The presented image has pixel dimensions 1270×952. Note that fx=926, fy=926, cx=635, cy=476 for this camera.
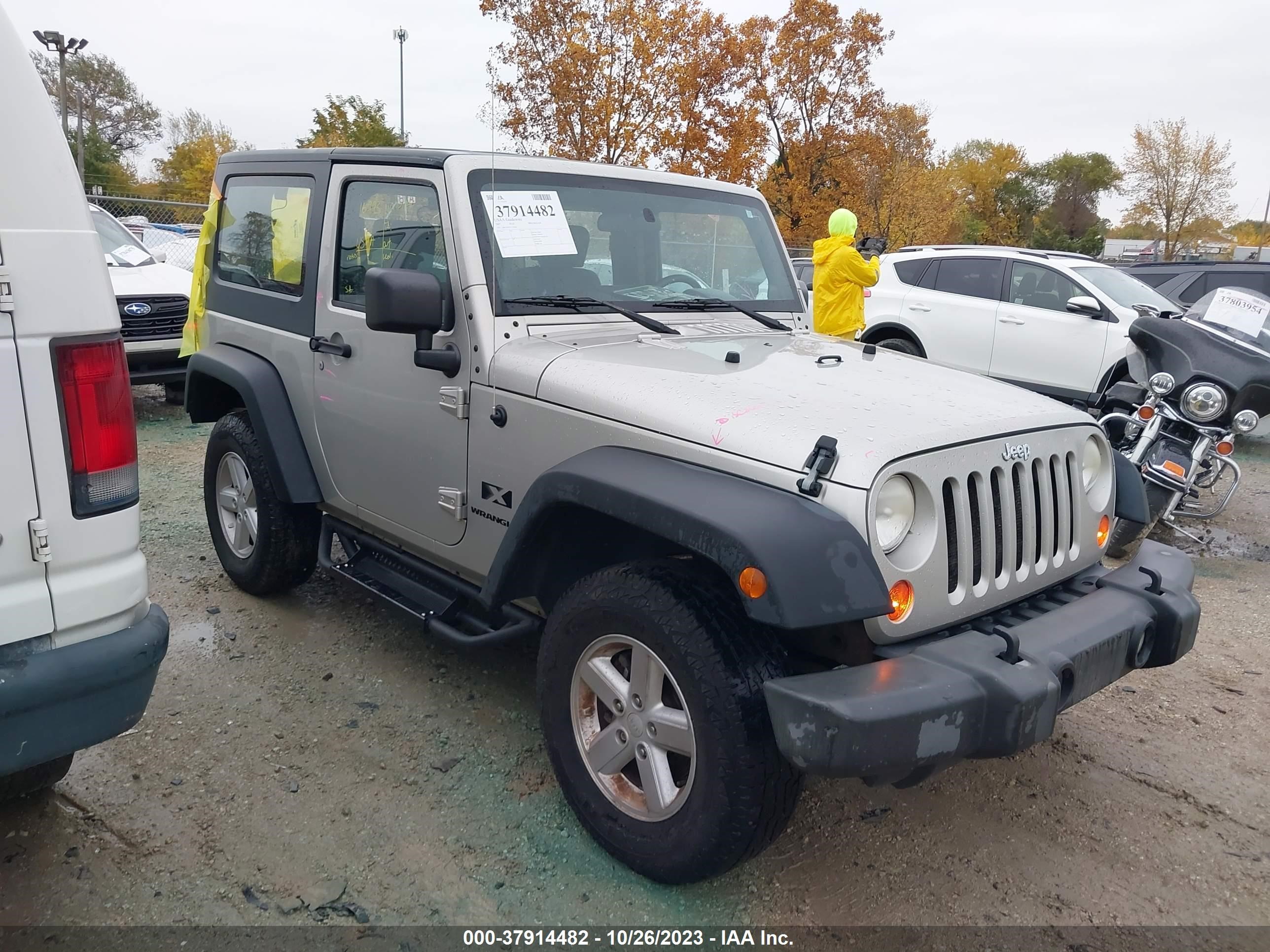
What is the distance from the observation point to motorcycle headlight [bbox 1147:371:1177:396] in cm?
580

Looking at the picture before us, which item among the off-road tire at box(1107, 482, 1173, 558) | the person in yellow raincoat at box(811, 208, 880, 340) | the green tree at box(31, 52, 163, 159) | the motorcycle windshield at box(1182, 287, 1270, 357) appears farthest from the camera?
the green tree at box(31, 52, 163, 159)

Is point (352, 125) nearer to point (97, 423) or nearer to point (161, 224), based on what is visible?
point (161, 224)

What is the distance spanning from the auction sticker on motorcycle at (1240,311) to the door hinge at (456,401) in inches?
202

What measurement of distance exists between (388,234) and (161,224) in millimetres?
15131

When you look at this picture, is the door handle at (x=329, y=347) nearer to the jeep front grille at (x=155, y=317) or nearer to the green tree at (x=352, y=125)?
the jeep front grille at (x=155, y=317)

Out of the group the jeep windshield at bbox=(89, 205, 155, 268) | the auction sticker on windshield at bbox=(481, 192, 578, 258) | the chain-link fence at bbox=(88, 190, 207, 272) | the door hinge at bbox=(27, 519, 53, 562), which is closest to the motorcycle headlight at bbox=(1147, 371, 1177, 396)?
the auction sticker on windshield at bbox=(481, 192, 578, 258)

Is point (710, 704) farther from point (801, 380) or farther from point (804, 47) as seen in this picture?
point (804, 47)

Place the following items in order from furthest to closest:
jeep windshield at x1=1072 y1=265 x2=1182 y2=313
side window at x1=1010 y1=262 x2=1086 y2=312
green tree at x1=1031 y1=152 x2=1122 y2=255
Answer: green tree at x1=1031 y1=152 x2=1122 y2=255 < side window at x1=1010 y1=262 x2=1086 y2=312 < jeep windshield at x1=1072 y1=265 x2=1182 y2=313

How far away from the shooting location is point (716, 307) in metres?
3.59

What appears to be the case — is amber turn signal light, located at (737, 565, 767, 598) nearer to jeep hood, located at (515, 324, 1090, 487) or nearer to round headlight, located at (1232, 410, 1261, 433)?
jeep hood, located at (515, 324, 1090, 487)

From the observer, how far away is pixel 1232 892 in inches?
103

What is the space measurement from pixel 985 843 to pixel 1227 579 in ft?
11.6

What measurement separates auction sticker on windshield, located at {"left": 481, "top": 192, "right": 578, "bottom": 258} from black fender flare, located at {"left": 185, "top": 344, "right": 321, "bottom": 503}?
1.43m

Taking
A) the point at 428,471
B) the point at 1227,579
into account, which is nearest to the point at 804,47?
the point at 1227,579
